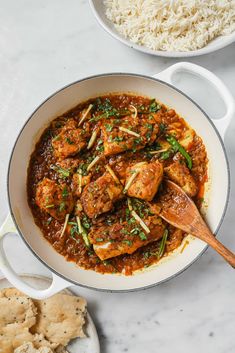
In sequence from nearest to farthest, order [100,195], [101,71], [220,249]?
[220,249] < [100,195] < [101,71]

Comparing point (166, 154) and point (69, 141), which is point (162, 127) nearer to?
point (166, 154)

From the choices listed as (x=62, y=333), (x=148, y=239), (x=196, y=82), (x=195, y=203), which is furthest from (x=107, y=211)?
(x=196, y=82)

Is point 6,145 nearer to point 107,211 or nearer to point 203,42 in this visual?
point 107,211

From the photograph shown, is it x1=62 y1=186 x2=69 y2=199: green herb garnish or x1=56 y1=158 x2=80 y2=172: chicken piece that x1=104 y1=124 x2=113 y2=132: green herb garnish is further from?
x1=62 y1=186 x2=69 y2=199: green herb garnish

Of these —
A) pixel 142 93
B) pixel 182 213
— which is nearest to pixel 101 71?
pixel 142 93

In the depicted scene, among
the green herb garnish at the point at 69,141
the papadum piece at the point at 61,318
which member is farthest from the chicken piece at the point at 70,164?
the papadum piece at the point at 61,318

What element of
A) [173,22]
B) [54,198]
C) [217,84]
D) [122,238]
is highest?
[173,22]
